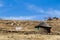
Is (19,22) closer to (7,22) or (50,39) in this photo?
(7,22)

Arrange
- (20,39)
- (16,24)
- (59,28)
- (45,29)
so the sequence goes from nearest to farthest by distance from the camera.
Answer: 1. (20,39)
2. (45,29)
3. (59,28)
4. (16,24)

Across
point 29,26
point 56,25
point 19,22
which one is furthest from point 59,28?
point 19,22

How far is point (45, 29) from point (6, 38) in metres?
9.81

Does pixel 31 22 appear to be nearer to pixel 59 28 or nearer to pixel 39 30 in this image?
pixel 59 28

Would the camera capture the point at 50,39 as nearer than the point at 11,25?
Yes

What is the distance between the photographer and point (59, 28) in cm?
3831

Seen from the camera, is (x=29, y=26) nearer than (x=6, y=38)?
No

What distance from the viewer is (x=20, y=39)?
24.2 metres

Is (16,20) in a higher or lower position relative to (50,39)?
higher

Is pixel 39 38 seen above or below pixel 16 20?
below

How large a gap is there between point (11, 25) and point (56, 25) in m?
8.43

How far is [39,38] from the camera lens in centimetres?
2491

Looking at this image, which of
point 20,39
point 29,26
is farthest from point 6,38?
point 29,26

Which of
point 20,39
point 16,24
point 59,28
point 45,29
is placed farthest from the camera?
point 16,24
